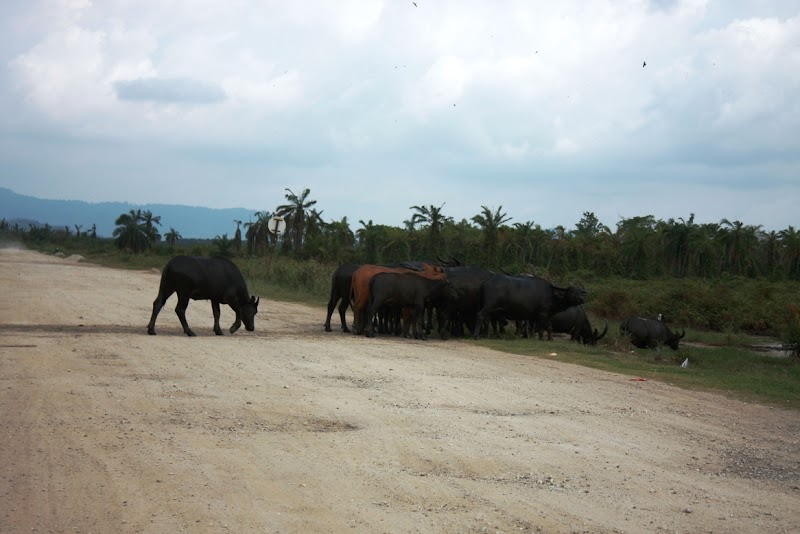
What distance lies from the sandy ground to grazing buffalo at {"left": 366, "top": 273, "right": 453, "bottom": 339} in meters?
4.33

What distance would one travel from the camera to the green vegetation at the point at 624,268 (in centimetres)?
1778

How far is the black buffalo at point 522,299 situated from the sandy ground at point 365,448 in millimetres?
5816

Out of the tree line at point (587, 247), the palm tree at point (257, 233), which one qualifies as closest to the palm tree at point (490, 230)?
the tree line at point (587, 247)

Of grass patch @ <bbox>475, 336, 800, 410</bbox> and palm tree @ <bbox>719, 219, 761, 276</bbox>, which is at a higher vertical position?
palm tree @ <bbox>719, 219, 761, 276</bbox>

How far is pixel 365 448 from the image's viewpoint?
7793mm

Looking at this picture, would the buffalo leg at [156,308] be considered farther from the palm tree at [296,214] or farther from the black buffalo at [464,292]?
the palm tree at [296,214]

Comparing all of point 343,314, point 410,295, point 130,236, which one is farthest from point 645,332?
point 130,236

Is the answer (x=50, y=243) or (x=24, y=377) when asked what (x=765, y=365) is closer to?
(x=24, y=377)

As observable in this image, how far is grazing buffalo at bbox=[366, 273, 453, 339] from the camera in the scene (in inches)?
723

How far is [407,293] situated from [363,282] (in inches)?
40.5

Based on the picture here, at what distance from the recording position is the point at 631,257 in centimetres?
5494

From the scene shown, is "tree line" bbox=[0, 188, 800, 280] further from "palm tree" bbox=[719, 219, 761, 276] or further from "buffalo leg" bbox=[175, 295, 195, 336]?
"buffalo leg" bbox=[175, 295, 195, 336]

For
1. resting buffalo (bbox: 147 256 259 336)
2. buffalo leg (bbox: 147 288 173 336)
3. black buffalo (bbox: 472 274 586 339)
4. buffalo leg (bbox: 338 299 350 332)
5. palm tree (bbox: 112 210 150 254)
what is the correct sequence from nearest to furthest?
buffalo leg (bbox: 147 288 173 336), resting buffalo (bbox: 147 256 259 336), buffalo leg (bbox: 338 299 350 332), black buffalo (bbox: 472 274 586 339), palm tree (bbox: 112 210 150 254)

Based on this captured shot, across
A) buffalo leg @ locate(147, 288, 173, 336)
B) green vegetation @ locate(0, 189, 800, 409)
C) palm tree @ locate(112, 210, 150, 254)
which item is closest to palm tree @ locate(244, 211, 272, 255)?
green vegetation @ locate(0, 189, 800, 409)
